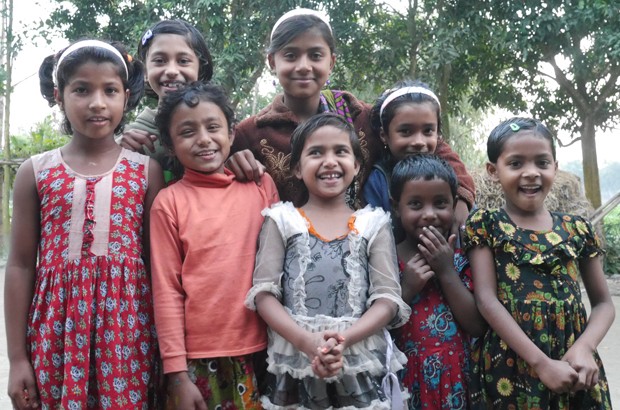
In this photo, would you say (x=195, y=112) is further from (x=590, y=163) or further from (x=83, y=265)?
(x=590, y=163)

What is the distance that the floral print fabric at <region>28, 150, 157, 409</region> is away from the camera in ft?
6.12

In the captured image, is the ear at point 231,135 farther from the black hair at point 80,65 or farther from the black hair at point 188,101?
the black hair at point 80,65

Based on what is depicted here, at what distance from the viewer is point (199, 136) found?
6.79ft

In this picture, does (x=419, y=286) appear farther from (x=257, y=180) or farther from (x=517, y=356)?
(x=257, y=180)

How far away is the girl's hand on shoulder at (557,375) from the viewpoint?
6.08 feet

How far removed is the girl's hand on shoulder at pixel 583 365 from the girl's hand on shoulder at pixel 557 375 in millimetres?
19

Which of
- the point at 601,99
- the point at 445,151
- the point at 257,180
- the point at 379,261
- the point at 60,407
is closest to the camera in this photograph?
the point at 60,407

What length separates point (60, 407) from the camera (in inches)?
73.4

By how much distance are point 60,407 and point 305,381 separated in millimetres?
744

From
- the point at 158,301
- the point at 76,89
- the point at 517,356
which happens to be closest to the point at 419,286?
the point at 517,356

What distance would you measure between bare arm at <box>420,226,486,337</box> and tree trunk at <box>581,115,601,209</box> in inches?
337

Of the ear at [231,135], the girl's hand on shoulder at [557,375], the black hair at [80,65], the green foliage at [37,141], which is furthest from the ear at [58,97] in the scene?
the green foliage at [37,141]

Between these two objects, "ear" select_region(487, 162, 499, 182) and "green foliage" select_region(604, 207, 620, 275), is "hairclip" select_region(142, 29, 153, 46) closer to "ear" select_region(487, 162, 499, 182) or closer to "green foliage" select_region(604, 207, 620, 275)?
"ear" select_region(487, 162, 499, 182)

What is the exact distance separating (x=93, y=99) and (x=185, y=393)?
0.97 meters
